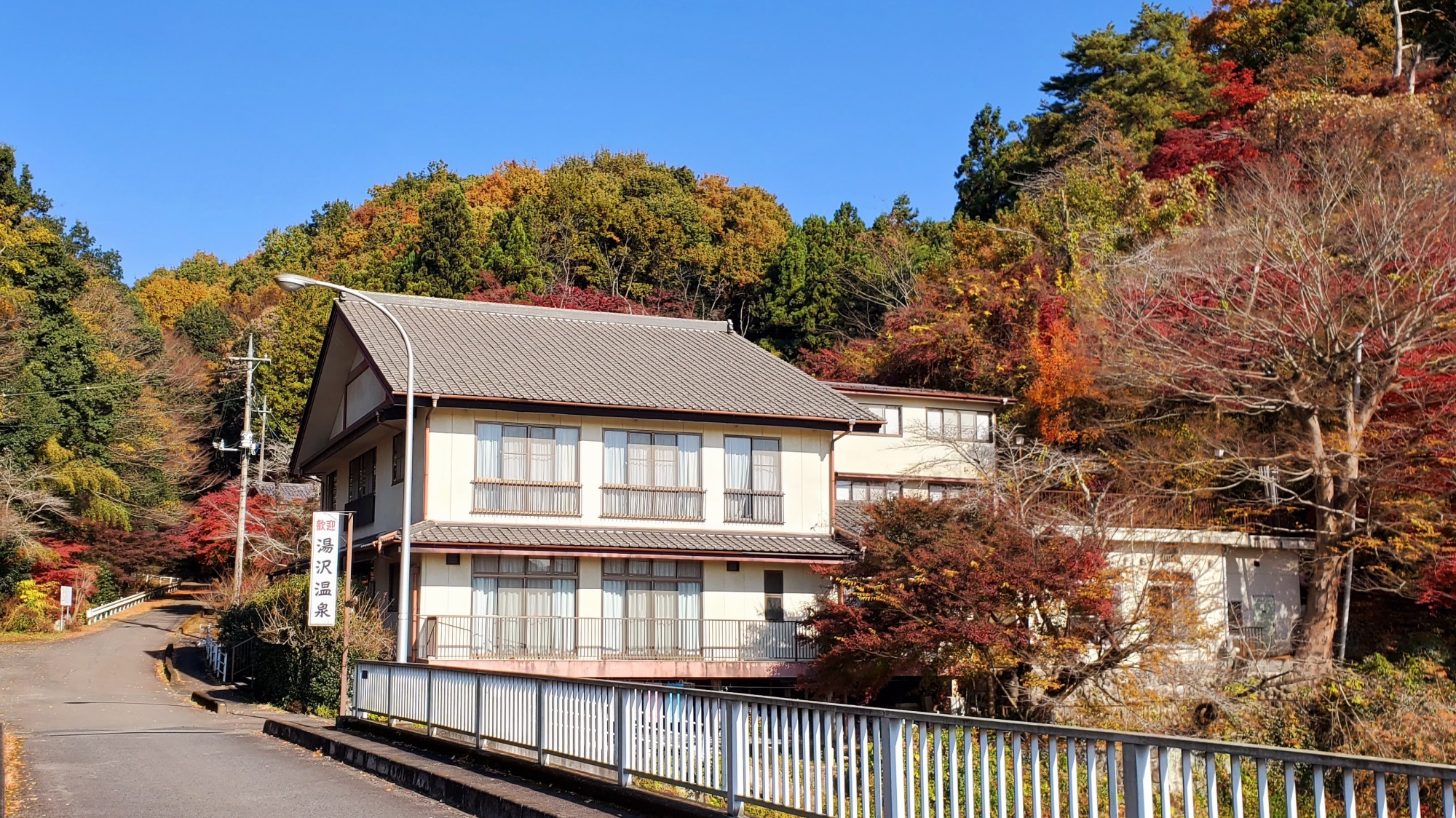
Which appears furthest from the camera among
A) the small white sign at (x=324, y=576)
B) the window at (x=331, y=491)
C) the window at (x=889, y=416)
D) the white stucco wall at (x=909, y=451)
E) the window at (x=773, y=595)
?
the window at (x=331, y=491)

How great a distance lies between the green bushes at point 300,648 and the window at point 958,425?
15.8 metres

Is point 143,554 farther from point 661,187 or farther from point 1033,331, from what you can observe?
point 1033,331

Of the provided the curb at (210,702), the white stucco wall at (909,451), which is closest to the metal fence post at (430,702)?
the curb at (210,702)

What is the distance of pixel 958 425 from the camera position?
34.7m

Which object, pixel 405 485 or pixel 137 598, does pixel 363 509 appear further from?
pixel 137 598

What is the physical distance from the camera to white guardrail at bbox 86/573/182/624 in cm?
5289

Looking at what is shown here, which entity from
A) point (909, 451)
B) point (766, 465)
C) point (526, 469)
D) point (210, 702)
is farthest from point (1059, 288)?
point (210, 702)

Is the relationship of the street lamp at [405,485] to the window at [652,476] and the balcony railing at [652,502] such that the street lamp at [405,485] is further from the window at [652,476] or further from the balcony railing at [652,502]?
the window at [652,476]

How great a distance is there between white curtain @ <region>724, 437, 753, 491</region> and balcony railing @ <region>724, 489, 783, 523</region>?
0.70 ft

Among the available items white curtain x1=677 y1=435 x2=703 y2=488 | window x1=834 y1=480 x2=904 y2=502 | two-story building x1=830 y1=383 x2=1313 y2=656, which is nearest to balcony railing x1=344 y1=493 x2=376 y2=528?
white curtain x1=677 y1=435 x2=703 y2=488

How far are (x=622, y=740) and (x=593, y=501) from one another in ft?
57.2

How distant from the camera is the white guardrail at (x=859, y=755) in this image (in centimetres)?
589

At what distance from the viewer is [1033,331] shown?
37031 mm

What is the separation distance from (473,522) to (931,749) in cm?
1969
